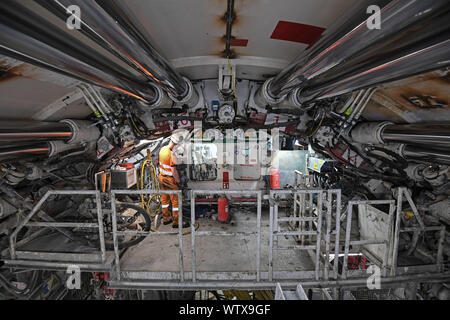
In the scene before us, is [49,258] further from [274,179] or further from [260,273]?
[274,179]

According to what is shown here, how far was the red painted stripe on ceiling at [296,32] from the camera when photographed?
7.14 ft

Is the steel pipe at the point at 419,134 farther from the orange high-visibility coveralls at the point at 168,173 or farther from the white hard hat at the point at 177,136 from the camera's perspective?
the orange high-visibility coveralls at the point at 168,173

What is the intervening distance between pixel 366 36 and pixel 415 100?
2.30 metres

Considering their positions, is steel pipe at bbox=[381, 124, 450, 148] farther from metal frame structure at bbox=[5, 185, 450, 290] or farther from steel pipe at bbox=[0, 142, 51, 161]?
steel pipe at bbox=[0, 142, 51, 161]

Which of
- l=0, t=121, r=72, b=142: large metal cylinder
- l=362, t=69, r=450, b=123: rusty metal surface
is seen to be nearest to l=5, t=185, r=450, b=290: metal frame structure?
l=0, t=121, r=72, b=142: large metal cylinder

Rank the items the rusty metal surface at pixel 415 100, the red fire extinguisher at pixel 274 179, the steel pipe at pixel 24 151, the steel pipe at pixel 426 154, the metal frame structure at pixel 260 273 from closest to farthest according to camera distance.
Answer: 1. the rusty metal surface at pixel 415 100
2. the steel pipe at pixel 426 154
3. the steel pipe at pixel 24 151
4. the metal frame structure at pixel 260 273
5. the red fire extinguisher at pixel 274 179

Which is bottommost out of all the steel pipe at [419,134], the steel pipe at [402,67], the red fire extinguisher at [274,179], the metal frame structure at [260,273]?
the metal frame structure at [260,273]

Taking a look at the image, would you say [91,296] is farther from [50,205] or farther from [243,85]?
[243,85]

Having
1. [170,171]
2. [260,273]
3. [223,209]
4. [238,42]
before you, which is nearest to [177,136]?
[170,171]

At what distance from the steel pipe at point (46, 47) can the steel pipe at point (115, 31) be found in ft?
0.43

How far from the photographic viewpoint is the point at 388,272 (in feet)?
12.0

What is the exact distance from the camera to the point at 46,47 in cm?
122

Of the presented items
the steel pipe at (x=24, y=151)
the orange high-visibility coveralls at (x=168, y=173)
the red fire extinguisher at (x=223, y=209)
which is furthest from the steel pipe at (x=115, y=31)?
the red fire extinguisher at (x=223, y=209)
